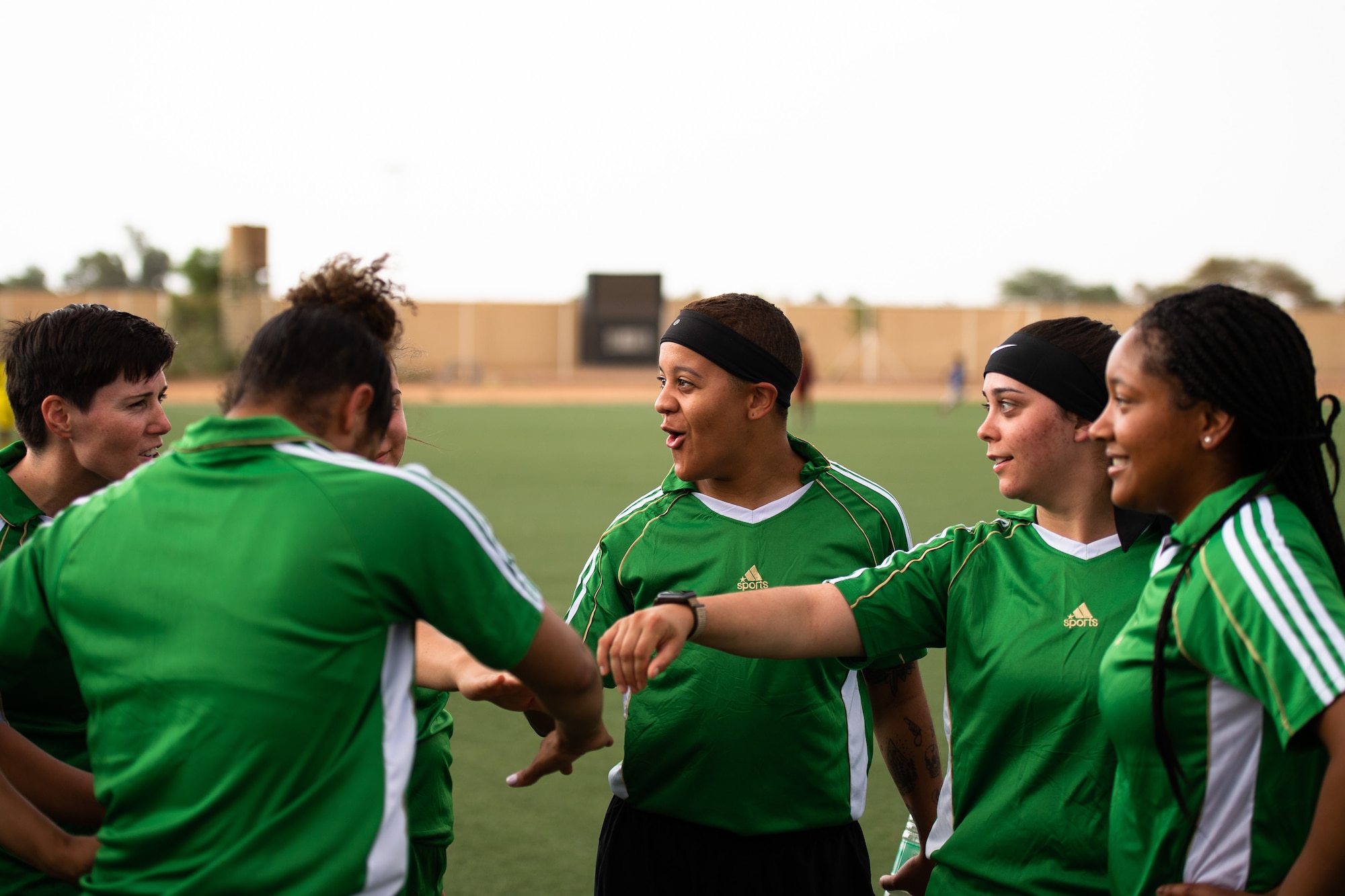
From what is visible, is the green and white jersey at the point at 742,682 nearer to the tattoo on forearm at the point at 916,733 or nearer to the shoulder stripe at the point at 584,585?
the shoulder stripe at the point at 584,585

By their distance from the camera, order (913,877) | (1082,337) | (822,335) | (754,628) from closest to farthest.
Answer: (754,628) < (1082,337) < (913,877) < (822,335)

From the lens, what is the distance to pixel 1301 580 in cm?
185

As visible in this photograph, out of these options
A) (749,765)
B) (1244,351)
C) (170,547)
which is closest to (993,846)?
(749,765)

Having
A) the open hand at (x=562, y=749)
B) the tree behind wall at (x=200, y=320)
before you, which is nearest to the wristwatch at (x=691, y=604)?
the open hand at (x=562, y=749)

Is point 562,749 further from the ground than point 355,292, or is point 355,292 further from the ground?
point 355,292

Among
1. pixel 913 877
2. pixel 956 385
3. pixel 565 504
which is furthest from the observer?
pixel 956 385

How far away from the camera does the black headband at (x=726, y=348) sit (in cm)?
333

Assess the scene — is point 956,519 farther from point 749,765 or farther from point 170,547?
point 170,547

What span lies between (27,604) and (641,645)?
3.74ft

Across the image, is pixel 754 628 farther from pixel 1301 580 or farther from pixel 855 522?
pixel 1301 580

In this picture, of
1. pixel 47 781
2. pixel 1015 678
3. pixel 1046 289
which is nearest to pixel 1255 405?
pixel 1015 678

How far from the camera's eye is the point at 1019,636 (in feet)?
8.39

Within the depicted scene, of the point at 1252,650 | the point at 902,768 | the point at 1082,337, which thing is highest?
the point at 1082,337

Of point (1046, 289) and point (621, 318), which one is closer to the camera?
point (621, 318)
